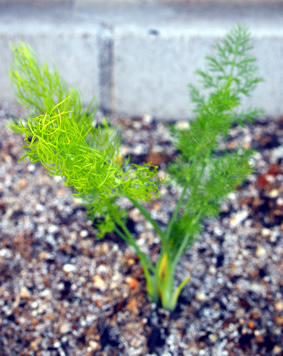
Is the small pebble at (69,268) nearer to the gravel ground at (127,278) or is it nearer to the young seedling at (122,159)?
the gravel ground at (127,278)

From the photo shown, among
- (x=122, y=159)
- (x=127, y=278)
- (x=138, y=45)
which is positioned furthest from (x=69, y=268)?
(x=138, y=45)

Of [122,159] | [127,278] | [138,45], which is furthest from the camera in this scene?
[138,45]

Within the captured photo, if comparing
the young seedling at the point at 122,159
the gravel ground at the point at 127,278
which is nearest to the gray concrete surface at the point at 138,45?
the gravel ground at the point at 127,278

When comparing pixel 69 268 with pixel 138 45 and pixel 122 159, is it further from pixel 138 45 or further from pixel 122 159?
pixel 138 45

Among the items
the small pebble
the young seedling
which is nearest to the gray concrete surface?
the young seedling

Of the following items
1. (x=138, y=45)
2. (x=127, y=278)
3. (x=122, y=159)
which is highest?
(x=138, y=45)

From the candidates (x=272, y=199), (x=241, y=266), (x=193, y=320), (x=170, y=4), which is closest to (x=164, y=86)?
(x=170, y=4)

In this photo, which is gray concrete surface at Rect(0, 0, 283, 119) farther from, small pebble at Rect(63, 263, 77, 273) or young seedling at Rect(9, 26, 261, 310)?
small pebble at Rect(63, 263, 77, 273)
